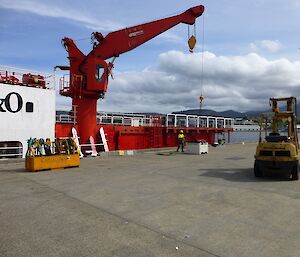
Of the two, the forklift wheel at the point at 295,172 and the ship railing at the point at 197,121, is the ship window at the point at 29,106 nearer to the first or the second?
the ship railing at the point at 197,121

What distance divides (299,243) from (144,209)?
126 inches

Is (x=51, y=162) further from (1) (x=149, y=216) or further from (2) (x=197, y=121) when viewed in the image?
(2) (x=197, y=121)

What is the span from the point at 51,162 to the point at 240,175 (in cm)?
755

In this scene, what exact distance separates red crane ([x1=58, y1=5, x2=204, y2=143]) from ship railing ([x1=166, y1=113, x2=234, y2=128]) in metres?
8.57

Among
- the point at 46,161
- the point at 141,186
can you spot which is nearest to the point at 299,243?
the point at 141,186

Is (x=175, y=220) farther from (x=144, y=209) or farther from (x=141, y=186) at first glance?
(x=141, y=186)

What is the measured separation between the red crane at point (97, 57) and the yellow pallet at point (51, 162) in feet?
19.2

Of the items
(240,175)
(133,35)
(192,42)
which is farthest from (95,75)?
(240,175)

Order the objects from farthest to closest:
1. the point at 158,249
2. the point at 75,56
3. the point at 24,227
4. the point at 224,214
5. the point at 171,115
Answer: the point at 171,115 < the point at 75,56 < the point at 224,214 < the point at 24,227 < the point at 158,249

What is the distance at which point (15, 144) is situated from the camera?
17.1m

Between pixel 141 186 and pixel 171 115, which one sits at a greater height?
pixel 171 115

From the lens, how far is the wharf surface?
4.91 m

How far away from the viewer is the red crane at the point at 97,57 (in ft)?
65.2

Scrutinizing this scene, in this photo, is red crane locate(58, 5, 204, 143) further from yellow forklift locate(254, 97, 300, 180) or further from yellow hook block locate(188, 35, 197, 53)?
yellow forklift locate(254, 97, 300, 180)
